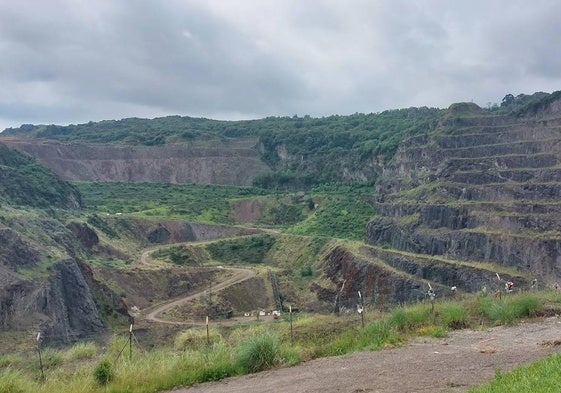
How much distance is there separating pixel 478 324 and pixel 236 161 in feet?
418

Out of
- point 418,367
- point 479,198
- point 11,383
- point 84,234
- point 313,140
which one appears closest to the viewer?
point 418,367

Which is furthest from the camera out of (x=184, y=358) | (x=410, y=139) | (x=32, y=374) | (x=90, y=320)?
(x=410, y=139)

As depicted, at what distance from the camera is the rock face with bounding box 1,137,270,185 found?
135000 mm

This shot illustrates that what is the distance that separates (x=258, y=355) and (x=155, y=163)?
12910cm

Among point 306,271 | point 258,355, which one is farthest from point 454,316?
point 306,271

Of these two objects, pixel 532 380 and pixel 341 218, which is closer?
pixel 532 380

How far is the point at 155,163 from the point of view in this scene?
142 metres

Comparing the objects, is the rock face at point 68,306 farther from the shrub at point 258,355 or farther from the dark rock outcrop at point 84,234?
the shrub at point 258,355

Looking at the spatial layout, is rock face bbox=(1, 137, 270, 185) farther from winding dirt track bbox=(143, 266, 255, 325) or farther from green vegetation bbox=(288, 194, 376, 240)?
winding dirt track bbox=(143, 266, 255, 325)

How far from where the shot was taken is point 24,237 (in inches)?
1925

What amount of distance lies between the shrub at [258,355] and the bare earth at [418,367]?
44 centimetres

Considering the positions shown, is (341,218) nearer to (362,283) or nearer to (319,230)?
(319,230)

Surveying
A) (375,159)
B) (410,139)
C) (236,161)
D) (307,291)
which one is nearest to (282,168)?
(236,161)

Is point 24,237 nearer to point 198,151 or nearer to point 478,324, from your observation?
point 478,324
